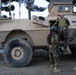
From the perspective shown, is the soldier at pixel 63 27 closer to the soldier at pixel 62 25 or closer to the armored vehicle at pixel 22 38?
the soldier at pixel 62 25

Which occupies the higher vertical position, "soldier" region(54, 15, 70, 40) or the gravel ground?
"soldier" region(54, 15, 70, 40)

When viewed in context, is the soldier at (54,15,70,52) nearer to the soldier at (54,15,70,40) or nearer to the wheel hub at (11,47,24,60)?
the soldier at (54,15,70,40)

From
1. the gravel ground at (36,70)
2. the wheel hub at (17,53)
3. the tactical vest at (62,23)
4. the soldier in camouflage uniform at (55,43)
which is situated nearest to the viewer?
the gravel ground at (36,70)

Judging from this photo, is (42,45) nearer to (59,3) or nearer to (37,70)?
(37,70)

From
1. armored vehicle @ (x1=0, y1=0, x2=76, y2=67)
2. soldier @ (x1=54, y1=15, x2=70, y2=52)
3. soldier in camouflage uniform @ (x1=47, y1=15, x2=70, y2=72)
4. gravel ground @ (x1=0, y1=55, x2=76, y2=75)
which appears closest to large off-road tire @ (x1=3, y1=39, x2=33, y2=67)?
armored vehicle @ (x1=0, y1=0, x2=76, y2=67)

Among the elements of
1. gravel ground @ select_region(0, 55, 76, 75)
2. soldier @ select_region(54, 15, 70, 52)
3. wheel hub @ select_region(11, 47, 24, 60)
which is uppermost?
soldier @ select_region(54, 15, 70, 52)

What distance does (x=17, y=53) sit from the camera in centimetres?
1025

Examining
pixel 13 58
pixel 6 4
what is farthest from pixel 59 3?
pixel 6 4

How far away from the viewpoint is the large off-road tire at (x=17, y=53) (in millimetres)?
10062

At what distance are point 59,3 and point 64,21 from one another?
420 centimetres

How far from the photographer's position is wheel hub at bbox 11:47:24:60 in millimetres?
10203

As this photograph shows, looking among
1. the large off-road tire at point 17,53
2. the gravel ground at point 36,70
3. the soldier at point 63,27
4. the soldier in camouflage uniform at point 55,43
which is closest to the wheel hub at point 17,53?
the large off-road tire at point 17,53

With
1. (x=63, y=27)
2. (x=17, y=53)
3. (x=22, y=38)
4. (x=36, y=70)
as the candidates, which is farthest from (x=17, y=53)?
(x=63, y=27)

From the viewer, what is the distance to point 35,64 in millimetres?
10688
